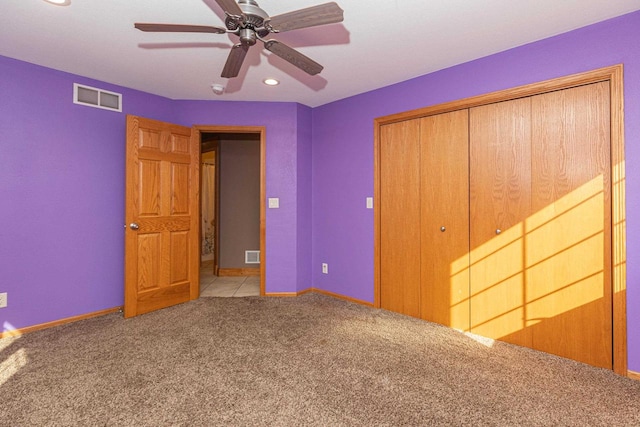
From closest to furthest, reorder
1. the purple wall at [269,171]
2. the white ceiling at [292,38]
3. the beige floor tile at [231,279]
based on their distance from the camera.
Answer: the white ceiling at [292,38], the purple wall at [269,171], the beige floor tile at [231,279]

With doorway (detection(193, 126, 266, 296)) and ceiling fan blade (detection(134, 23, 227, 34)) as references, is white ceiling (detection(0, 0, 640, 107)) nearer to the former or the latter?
ceiling fan blade (detection(134, 23, 227, 34))

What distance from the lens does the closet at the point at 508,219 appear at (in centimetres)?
220

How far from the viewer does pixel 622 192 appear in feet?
6.74

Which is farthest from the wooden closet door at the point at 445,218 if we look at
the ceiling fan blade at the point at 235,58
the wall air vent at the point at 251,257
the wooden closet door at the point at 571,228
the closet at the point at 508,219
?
the wall air vent at the point at 251,257

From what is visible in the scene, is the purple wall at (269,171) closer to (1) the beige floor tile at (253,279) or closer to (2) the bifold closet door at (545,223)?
(2) the bifold closet door at (545,223)

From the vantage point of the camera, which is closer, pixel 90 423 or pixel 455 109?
pixel 90 423

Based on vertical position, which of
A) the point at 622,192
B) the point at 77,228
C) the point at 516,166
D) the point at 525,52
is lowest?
the point at 77,228

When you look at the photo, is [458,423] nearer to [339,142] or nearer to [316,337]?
[316,337]

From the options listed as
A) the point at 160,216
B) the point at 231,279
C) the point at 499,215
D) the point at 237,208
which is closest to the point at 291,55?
the point at 499,215

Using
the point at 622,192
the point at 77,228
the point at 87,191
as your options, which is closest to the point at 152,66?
the point at 87,191

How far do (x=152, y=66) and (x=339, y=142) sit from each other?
202cm

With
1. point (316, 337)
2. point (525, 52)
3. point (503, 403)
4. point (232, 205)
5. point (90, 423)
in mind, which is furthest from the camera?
point (232, 205)

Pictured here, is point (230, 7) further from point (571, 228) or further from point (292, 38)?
point (571, 228)

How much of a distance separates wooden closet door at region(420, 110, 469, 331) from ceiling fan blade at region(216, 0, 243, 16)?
2063 millimetres
